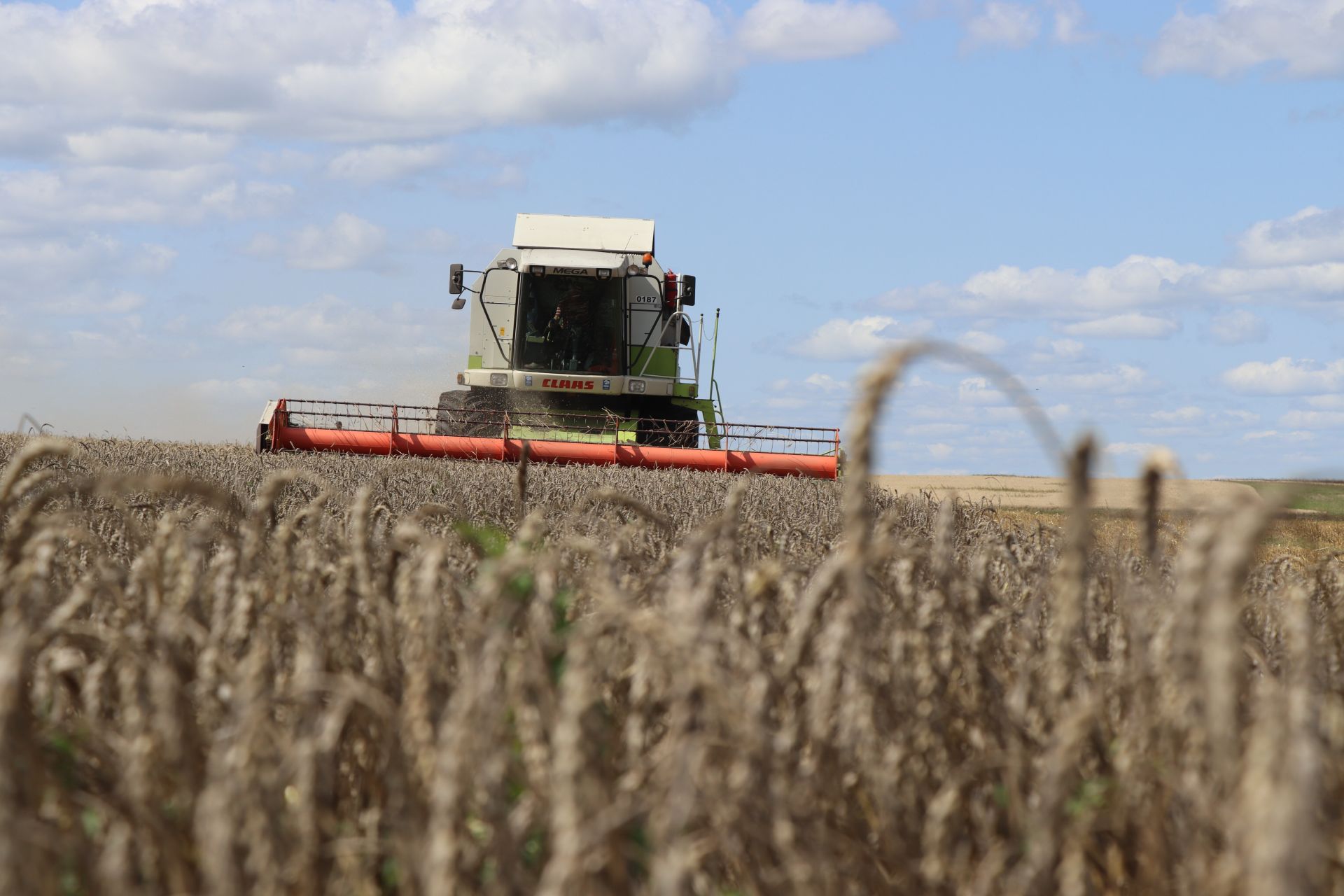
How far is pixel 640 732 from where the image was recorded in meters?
1.69

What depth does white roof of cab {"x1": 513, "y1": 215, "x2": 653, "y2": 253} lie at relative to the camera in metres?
17.0

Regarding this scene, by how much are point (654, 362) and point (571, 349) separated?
1061 mm

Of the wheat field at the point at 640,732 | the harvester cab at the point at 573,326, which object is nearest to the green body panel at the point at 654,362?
the harvester cab at the point at 573,326

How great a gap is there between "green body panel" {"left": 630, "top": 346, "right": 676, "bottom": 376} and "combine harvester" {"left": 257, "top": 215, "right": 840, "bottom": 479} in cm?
2

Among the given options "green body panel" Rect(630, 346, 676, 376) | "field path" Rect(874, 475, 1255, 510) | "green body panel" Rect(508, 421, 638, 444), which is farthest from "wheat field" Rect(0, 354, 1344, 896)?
"green body panel" Rect(630, 346, 676, 376)

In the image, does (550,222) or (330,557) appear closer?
(330,557)

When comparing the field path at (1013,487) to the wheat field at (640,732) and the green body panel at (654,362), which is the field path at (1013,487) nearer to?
the green body panel at (654,362)

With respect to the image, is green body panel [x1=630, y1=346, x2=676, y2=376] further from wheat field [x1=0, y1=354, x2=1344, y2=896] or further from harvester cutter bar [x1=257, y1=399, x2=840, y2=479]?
wheat field [x1=0, y1=354, x2=1344, y2=896]

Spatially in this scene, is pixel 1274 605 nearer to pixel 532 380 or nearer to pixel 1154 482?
pixel 1154 482

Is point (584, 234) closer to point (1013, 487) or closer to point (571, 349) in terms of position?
point (571, 349)

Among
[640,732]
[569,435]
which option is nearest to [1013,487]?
[569,435]

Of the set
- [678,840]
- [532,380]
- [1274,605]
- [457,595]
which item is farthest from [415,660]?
[532,380]

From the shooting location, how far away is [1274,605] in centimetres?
311

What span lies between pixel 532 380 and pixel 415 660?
48.6 feet
